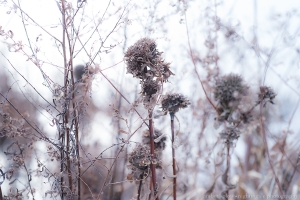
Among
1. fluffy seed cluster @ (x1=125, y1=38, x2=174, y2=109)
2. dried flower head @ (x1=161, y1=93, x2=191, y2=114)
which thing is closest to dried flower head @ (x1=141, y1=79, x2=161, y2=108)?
fluffy seed cluster @ (x1=125, y1=38, x2=174, y2=109)

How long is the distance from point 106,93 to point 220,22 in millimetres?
634

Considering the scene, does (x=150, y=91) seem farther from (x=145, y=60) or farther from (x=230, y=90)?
(x=230, y=90)

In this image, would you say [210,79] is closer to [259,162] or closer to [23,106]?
[23,106]

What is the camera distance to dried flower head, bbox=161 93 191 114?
110cm

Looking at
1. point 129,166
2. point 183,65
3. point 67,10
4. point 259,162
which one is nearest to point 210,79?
point 183,65

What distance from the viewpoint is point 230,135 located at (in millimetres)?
1273

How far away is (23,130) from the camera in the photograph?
1095 mm

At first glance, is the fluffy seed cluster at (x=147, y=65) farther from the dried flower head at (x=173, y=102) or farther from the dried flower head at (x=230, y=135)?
the dried flower head at (x=230, y=135)

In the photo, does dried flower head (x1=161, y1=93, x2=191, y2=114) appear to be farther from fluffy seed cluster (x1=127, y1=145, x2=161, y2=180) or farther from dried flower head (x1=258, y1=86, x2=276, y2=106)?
dried flower head (x1=258, y1=86, x2=276, y2=106)

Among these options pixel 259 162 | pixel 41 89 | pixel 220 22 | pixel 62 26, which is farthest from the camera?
pixel 259 162

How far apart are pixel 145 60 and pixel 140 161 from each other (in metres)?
0.29

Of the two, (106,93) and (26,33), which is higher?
(106,93)

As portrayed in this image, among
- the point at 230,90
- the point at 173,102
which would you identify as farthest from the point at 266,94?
the point at 173,102

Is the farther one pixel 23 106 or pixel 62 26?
pixel 23 106
